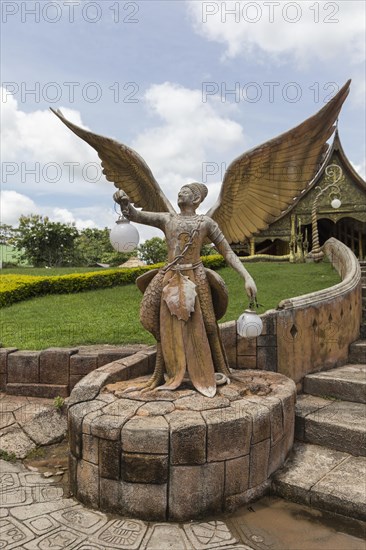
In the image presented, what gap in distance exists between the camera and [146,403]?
137 inches

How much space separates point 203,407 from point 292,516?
106cm

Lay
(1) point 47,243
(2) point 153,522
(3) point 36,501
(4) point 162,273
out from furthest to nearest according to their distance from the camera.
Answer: (1) point 47,243, (4) point 162,273, (3) point 36,501, (2) point 153,522

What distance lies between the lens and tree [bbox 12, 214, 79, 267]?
2620cm

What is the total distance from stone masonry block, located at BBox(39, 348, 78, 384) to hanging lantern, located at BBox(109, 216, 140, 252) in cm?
249

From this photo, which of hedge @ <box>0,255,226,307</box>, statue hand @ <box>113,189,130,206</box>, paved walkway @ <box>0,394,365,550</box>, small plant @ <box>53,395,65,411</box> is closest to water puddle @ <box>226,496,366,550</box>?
paved walkway @ <box>0,394,365,550</box>

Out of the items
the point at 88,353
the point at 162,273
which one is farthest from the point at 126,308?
the point at 162,273

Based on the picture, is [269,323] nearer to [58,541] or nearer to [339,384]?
[339,384]

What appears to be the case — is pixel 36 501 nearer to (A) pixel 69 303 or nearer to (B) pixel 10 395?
(B) pixel 10 395

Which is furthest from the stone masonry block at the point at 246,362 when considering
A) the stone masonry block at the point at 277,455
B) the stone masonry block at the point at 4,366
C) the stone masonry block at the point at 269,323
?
the stone masonry block at the point at 4,366

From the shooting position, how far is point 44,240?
26.4 meters

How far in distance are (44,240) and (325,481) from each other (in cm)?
2540

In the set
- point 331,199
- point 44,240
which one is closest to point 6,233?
point 44,240

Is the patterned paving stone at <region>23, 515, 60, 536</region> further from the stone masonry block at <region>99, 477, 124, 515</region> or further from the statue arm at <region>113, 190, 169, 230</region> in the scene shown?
the statue arm at <region>113, 190, 169, 230</region>

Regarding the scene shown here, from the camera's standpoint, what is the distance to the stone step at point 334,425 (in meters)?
3.86
